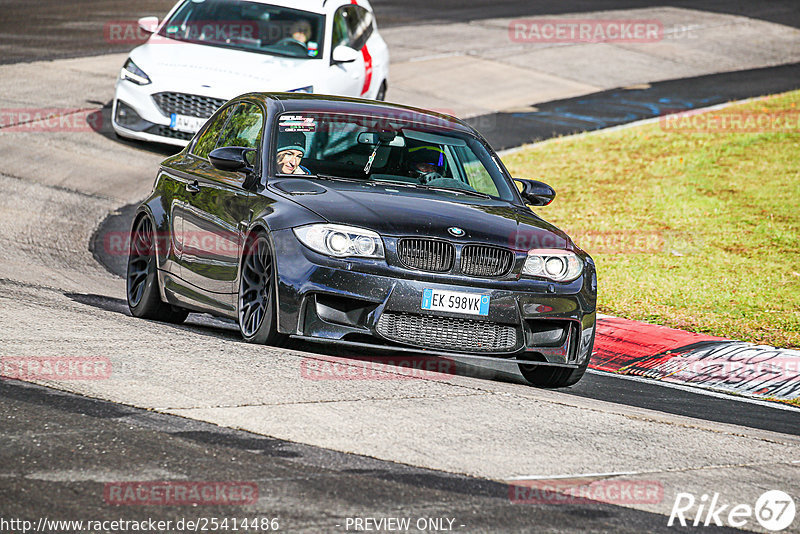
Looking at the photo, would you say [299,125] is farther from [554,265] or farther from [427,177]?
[554,265]

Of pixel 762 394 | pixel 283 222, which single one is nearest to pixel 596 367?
pixel 762 394

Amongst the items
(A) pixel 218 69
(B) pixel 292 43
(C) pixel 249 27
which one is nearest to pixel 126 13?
(C) pixel 249 27

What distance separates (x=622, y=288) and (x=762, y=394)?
10.1 feet

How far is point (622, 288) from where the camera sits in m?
12.1

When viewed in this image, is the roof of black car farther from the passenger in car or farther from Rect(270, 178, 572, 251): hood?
the passenger in car

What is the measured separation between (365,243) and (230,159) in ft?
4.38

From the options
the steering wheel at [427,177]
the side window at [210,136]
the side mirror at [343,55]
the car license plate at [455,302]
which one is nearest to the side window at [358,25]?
the side mirror at [343,55]

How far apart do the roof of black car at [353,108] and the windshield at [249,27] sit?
711cm

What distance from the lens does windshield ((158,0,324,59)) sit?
16.3 metres

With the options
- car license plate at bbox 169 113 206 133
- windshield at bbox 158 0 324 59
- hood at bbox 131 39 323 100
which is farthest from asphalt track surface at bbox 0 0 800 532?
windshield at bbox 158 0 324 59

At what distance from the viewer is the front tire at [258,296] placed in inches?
299

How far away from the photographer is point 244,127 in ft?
29.7

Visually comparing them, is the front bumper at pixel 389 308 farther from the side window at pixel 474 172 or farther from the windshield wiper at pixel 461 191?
the side window at pixel 474 172

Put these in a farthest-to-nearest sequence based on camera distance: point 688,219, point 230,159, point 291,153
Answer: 1. point 688,219
2. point 291,153
3. point 230,159
